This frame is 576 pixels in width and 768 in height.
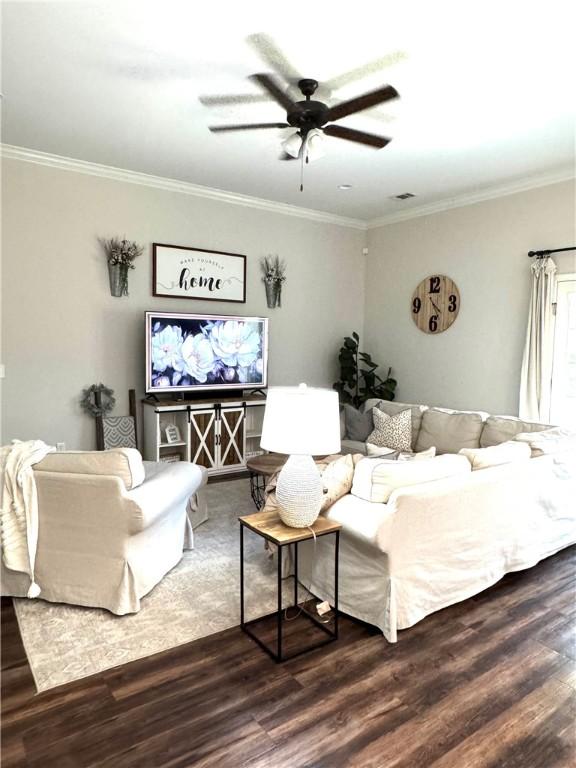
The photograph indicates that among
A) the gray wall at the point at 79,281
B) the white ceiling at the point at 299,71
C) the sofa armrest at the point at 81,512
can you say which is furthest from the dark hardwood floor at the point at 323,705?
the white ceiling at the point at 299,71

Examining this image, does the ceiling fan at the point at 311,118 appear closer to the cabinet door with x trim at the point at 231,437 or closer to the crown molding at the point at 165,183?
the crown molding at the point at 165,183

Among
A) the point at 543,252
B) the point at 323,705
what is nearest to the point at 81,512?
the point at 323,705

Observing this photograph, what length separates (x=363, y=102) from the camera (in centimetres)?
259

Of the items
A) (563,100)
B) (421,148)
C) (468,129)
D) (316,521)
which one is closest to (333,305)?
(421,148)

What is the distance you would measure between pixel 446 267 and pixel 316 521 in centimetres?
409

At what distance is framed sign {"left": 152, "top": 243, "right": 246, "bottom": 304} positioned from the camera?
5191mm

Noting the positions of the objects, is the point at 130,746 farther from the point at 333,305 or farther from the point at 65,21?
the point at 333,305

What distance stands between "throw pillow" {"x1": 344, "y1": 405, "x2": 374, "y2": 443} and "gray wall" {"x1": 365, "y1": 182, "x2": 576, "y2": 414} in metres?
1.24

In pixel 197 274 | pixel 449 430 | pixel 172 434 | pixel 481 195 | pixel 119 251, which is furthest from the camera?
pixel 197 274

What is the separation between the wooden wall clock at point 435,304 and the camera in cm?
563

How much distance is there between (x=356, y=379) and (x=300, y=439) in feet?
13.9

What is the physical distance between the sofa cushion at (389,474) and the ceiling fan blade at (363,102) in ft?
6.09

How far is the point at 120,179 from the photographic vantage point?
4.89m

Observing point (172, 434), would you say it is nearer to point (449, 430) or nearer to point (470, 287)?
point (449, 430)
